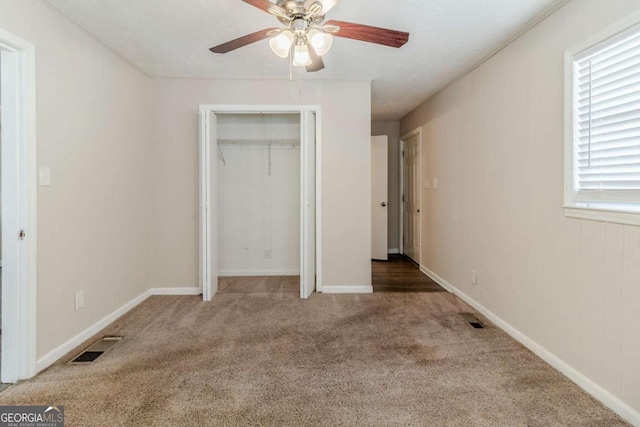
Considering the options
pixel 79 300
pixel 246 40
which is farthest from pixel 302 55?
pixel 79 300

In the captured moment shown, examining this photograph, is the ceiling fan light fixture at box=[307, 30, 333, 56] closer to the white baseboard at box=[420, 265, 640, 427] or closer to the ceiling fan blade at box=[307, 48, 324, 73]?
the ceiling fan blade at box=[307, 48, 324, 73]

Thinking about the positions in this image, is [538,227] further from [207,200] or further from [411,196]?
[411,196]

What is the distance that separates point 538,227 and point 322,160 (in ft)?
7.14

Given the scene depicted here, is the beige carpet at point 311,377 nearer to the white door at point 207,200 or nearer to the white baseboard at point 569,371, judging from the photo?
the white baseboard at point 569,371

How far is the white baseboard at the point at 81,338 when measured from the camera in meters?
2.26

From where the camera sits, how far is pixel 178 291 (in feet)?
12.7

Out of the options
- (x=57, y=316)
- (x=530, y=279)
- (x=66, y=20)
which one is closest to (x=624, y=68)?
(x=530, y=279)

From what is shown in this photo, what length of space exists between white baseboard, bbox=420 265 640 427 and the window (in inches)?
36.7

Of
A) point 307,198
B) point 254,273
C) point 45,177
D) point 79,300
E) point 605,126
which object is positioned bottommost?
point 254,273

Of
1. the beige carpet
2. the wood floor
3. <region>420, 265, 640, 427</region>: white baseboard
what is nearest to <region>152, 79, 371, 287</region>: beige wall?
the wood floor

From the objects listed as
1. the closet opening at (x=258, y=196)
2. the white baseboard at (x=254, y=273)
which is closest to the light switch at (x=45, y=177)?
the closet opening at (x=258, y=196)

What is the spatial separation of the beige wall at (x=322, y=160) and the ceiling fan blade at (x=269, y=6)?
6.65 ft

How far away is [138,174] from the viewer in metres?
3.52

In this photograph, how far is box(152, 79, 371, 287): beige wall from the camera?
3.82 meters
